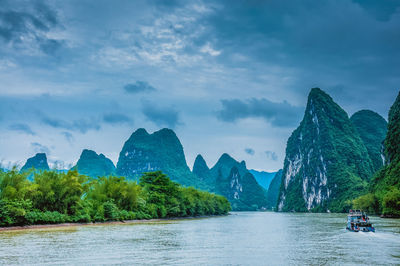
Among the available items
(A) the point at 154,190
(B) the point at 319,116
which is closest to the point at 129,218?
(A) the point at 154,190

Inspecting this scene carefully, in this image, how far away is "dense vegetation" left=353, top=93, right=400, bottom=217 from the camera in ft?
160

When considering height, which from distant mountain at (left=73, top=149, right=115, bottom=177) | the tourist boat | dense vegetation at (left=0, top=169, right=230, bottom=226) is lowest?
the tourist boat

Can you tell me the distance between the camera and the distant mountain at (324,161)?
386 ft

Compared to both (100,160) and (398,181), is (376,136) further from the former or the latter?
(100,160)

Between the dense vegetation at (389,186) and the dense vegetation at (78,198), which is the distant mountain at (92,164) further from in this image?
the dense vegetation at (78,198)

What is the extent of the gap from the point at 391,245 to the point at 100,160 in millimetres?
184244

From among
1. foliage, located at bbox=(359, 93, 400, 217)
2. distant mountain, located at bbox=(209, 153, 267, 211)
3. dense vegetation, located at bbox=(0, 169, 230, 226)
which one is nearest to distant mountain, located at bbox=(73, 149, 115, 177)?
distant mountain, located at bbox=(209, 153, 267, 211)

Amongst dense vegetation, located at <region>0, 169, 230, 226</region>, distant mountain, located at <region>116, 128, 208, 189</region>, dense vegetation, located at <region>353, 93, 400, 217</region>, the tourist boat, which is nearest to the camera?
the tourist boat

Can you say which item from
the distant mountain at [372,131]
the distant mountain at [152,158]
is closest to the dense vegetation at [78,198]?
the distant mountain at [372,131]

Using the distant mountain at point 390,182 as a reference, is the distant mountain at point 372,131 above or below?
above

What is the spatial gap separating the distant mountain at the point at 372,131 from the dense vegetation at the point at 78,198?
106061mm

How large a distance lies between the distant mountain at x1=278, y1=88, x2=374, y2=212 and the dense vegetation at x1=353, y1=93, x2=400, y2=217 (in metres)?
30.3

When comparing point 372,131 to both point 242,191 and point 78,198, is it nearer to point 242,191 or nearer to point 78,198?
point 242,191

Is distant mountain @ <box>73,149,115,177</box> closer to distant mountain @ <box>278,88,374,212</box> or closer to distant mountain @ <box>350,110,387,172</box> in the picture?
distant mountain @ <box>278,88,374,212</box>
